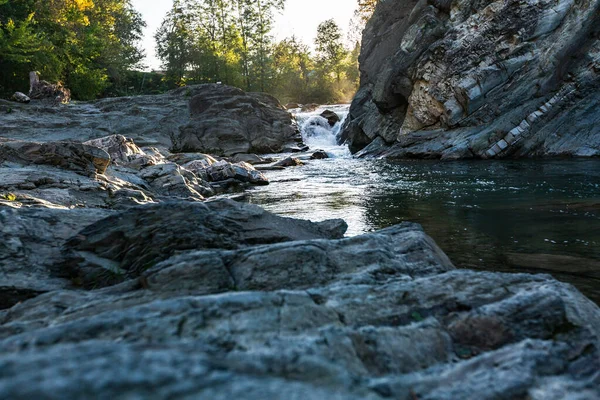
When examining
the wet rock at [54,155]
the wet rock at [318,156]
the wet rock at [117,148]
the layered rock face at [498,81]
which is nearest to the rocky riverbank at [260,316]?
the wet rock at [54,155]

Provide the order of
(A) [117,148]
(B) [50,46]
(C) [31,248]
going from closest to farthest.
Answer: (C) [31,248] → (A) [117,148] → (B) [50,46]

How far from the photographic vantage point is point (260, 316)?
91.3 inches

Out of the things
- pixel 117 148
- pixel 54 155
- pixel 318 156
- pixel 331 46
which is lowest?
pixel 318 156

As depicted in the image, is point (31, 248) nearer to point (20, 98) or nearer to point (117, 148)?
point (117, 148)

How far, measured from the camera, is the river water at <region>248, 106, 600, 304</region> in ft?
18.1

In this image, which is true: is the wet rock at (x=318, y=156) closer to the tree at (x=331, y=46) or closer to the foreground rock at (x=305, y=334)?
the foreground rock at (x=305, y=334)

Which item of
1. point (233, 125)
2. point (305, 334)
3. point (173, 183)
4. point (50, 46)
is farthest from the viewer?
point (233, 125)

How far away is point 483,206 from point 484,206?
0.02 meters

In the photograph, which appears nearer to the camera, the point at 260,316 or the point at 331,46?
the point at 260,316

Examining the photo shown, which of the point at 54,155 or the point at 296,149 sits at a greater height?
the point at 54,155

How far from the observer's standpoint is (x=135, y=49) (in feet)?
181

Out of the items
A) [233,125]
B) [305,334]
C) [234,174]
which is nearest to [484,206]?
[305,334]

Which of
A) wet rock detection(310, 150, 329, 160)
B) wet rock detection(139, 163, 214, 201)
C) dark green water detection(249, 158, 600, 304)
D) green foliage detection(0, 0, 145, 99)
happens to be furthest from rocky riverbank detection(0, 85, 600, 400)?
green foliage detection(0, 0, 145, 99)

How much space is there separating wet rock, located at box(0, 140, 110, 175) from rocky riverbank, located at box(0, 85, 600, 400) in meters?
5.02
